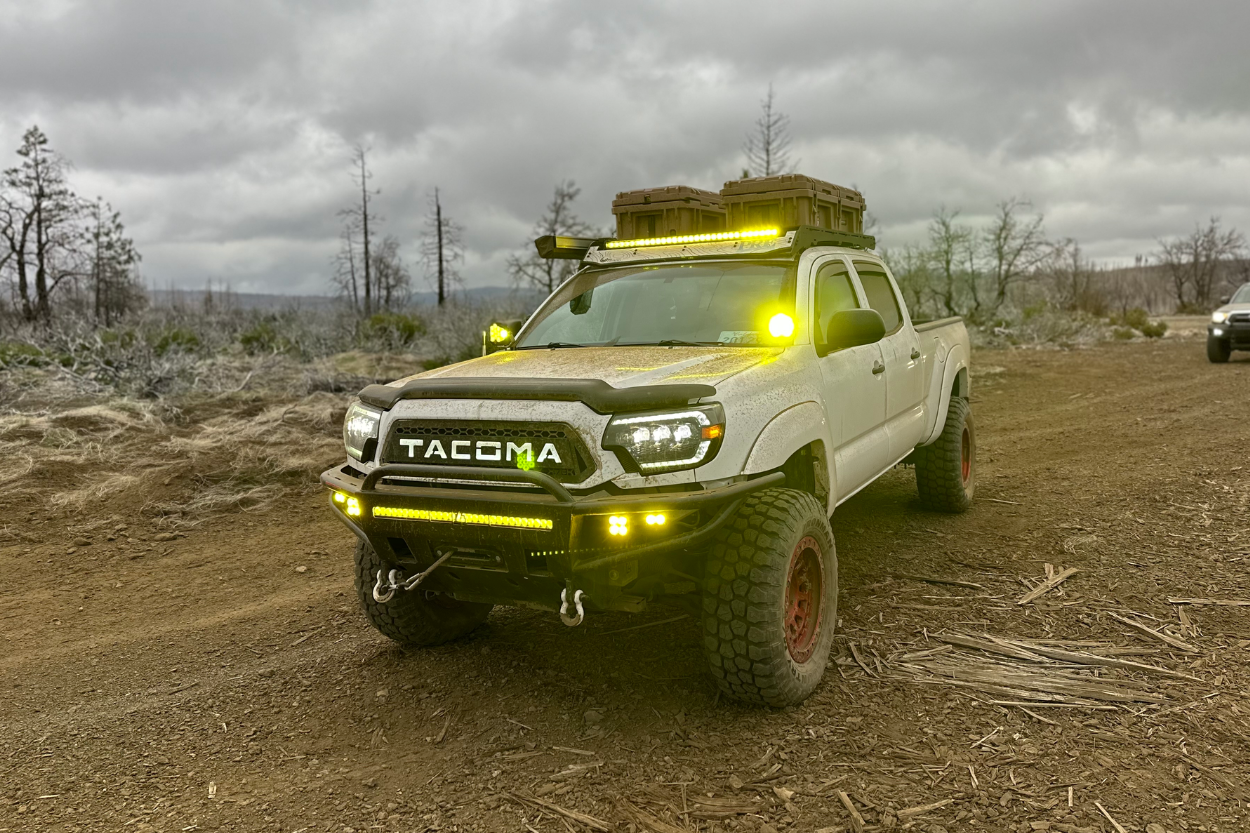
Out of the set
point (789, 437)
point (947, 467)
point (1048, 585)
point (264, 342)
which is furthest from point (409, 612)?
point (264, 342)

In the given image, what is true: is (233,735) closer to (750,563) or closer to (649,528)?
(649,528)

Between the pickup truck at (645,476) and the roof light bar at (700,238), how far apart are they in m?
0.19

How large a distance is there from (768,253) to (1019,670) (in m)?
2.35

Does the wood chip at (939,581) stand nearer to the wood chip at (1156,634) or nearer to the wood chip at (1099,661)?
the wood chip at (1156,634)

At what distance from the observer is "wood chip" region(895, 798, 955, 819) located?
9.47 ft

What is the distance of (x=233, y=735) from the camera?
3.63 meters

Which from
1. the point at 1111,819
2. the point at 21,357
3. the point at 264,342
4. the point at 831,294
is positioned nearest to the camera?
the point at 1111,819

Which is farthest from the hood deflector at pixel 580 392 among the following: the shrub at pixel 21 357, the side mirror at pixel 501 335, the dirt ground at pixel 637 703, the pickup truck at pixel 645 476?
the shrub at pixel 21 357

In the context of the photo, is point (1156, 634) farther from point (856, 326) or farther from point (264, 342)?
point (264, 342)

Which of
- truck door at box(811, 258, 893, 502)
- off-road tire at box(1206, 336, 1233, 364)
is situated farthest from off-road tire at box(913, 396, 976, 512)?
off-road tire at box(1206, 336, 1233, 364)

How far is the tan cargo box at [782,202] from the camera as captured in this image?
5361 mm

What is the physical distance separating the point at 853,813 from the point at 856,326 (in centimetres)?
217

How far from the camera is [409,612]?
4125 millimetres

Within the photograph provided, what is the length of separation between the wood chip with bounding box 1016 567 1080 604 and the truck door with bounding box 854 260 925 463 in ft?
3.49
